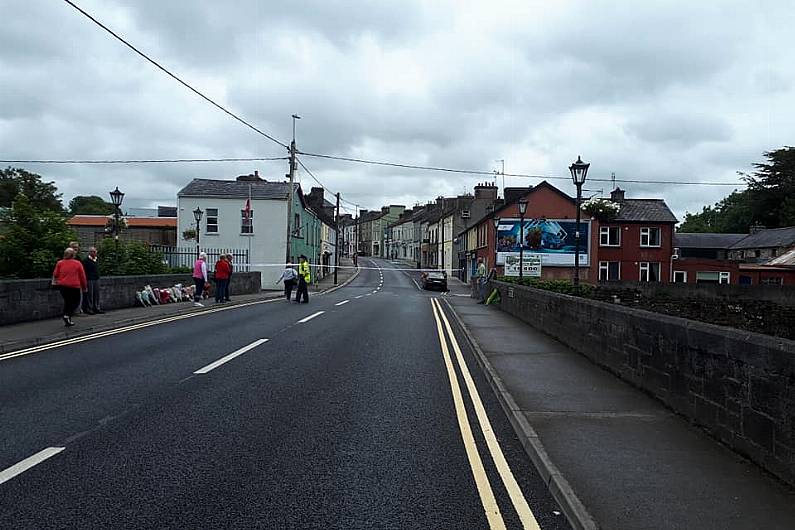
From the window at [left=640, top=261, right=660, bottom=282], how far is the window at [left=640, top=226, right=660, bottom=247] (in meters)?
1.59

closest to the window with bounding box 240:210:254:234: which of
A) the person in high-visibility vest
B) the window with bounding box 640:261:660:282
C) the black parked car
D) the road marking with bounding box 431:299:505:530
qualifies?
the black parked car

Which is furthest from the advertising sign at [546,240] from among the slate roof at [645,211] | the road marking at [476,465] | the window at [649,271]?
the road marking at [476,465]

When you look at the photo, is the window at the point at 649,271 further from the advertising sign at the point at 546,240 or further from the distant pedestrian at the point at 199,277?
the distant pedestrian at the point at 199,277

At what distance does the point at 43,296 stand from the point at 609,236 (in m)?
48.6

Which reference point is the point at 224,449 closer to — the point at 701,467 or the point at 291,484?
the point at 291,484

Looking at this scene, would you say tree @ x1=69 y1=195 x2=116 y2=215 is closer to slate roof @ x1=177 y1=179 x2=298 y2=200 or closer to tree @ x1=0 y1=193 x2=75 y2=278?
slate roof @ x1=177 y1=179 x2=298 y2=200

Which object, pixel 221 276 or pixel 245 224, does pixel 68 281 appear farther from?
pixel 245 224

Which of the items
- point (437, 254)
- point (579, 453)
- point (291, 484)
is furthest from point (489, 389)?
point (437, 254)

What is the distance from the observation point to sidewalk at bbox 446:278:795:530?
4504 mm

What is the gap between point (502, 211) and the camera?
181 feet

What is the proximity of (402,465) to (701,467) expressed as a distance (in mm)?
Answer: 2438

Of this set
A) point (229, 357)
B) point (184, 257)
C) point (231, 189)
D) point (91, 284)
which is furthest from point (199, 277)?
point (231, 189)

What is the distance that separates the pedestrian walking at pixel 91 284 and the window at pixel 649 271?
156ft

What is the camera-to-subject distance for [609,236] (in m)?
56.9
